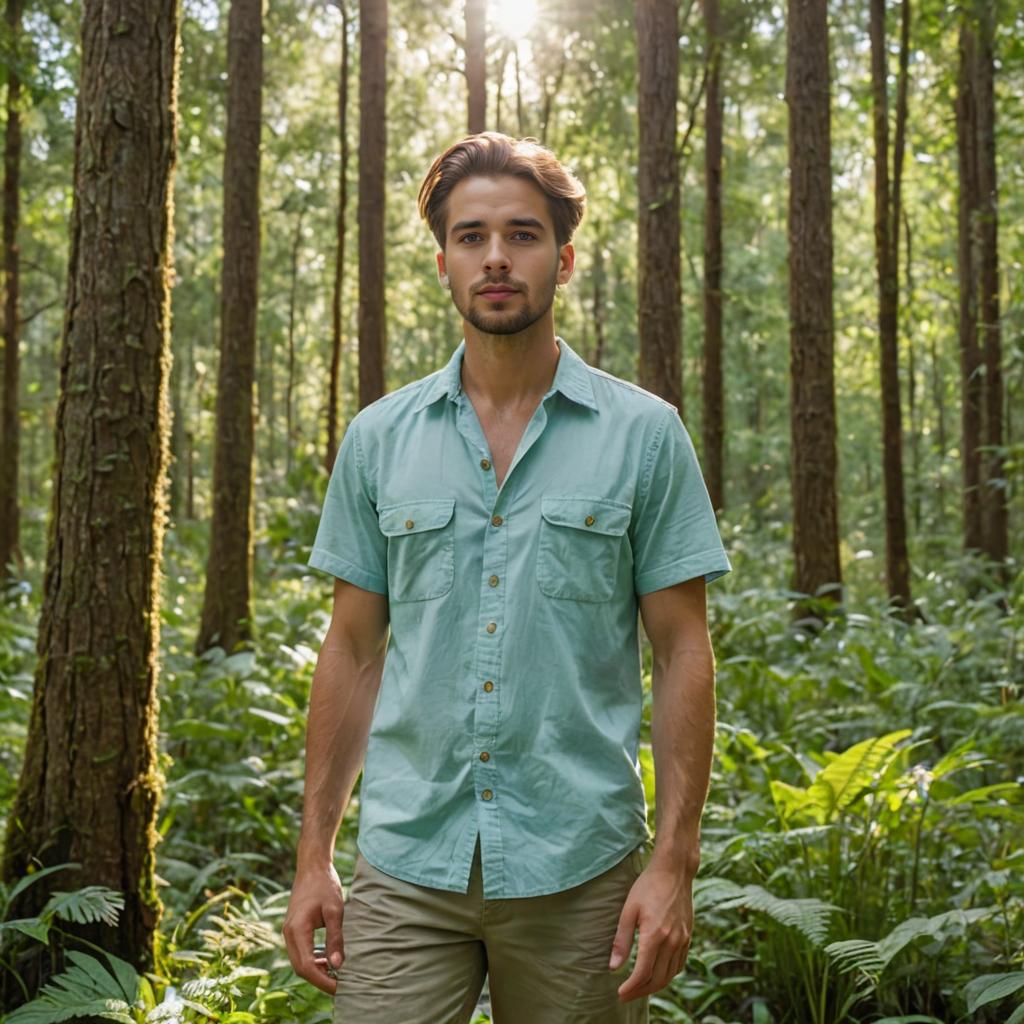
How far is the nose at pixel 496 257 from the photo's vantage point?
9.20 ft

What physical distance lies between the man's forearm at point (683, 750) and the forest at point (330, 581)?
1.79m

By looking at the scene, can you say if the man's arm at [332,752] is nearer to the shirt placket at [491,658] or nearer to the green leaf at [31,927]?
the shirt placket at [491,658]

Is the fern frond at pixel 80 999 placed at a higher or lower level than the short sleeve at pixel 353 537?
lower

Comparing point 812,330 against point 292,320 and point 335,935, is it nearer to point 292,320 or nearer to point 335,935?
point 335,935

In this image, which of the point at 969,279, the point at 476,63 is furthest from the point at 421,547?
the point at 969,279

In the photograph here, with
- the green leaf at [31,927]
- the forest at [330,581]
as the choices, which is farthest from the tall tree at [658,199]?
the green leaf at [31,927]

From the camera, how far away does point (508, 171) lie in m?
2.87

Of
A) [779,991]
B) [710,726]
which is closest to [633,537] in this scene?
[710,726]

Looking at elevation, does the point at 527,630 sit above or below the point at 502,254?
below

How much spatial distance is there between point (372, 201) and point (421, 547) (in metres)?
12.9

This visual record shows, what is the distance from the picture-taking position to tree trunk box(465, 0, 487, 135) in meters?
14.2

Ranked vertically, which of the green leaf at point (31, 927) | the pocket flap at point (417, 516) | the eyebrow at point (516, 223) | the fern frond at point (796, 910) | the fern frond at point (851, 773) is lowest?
the fern frond at point (796, 910)

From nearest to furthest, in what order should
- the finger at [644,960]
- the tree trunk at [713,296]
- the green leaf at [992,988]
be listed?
the finger at [644,960] < the green leaf at [992,988] < the tree trunk at [713,296]

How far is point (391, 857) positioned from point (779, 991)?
9.97 ft
